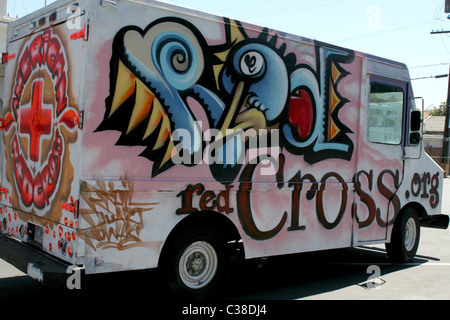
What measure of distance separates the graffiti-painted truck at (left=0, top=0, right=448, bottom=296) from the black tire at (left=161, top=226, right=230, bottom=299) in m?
0.02

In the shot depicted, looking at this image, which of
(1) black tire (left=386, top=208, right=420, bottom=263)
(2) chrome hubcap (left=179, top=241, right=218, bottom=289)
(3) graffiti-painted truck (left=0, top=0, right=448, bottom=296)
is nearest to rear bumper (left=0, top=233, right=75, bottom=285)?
(3) graffiti-painted truck (left=0, top=0, right=448, bottom=296)

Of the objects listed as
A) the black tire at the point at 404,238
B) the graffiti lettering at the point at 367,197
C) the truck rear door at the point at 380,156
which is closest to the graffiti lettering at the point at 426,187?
the black tire at the point at 404,238

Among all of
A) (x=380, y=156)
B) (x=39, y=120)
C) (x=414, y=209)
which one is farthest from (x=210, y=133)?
(x=414, y=209)

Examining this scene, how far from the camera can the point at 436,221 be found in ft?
28.4

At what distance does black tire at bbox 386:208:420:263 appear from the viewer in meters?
7.80

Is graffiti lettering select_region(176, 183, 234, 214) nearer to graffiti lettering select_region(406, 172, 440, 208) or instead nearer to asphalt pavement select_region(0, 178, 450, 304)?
asphalt pavement select_region(0, 178, 450, 304)

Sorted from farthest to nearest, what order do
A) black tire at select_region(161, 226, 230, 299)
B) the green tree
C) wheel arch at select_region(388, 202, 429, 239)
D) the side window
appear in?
1. the green tree
2. wheel arch at select_region(388, 202, 429, 239)
3. the side window
4. black tire at select_region(161, 226, 230, 299)

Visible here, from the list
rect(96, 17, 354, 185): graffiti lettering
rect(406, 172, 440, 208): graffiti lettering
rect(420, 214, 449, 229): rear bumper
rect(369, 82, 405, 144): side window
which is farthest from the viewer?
rect(420, 214, 449, 229): rear bumper

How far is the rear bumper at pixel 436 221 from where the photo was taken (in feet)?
28.2

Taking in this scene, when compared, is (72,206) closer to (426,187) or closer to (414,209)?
(414,209)

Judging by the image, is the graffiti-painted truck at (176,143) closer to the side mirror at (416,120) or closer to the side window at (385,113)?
the side window at (385,113)

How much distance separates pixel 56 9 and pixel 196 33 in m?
1.44

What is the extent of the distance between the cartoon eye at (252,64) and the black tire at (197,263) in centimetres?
181

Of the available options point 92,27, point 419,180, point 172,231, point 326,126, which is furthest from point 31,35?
point 419,180
